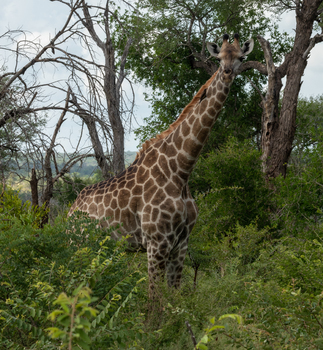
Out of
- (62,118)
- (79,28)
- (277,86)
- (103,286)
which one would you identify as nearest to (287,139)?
(277,86)

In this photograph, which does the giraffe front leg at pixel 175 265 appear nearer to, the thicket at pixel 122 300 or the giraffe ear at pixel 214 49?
the thicket at pixel 122 300

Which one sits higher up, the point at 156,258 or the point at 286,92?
the point at 286,92

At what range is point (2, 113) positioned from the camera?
21.0 feet

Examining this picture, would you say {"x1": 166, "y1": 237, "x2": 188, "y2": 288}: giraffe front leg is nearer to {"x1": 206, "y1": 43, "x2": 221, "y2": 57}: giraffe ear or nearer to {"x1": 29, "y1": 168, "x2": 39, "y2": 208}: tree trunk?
{"x1": 206, "y1": 43, "x2": 221, "y2": 57}: giraffe ear

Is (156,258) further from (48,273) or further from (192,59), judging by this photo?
(192,59)

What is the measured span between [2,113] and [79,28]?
2.15 m

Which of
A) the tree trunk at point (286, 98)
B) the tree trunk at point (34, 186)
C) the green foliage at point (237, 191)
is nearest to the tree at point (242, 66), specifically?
the tree trunk at point (286, 98)

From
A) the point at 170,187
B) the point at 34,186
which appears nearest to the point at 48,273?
the point at 170,187

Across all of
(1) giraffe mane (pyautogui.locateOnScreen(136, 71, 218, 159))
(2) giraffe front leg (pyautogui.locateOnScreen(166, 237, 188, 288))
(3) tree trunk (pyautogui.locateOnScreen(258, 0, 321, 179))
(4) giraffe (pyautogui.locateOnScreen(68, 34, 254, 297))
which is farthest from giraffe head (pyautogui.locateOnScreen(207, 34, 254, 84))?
(3) tree trunk (pyautogui.locateOnScreen(258, 0, 321, 179))

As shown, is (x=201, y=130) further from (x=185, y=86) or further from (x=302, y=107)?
(x=302, y=107)

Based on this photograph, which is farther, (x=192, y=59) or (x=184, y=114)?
(x=192, y=59)

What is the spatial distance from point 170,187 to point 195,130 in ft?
2.38

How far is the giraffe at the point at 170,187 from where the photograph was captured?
155 inches

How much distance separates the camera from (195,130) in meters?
4.06
